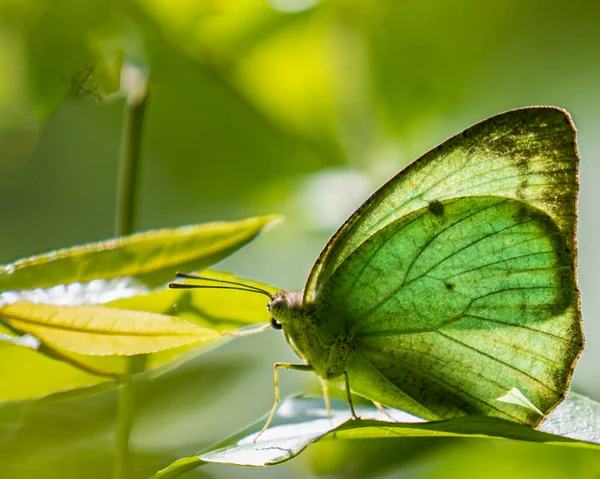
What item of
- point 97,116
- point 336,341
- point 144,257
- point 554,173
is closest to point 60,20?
point 144,257

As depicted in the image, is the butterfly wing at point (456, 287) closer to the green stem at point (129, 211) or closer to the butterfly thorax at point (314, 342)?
the butterfly thorax at point (314, 342)

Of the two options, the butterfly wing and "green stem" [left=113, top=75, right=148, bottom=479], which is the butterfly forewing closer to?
the butterfly wing

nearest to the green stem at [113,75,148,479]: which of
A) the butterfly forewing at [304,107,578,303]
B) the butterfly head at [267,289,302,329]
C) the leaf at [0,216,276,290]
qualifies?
the leaf at [0,216,276,290]

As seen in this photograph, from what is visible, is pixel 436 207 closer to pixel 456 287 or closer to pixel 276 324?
pixel 456 287

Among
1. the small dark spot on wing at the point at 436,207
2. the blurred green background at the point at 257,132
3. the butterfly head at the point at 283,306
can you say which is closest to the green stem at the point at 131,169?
the blurred green background at the point at 257,132

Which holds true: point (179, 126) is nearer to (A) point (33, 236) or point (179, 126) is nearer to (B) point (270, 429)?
(A) point (33, 236)

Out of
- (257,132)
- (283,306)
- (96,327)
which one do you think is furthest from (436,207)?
(257,132)
